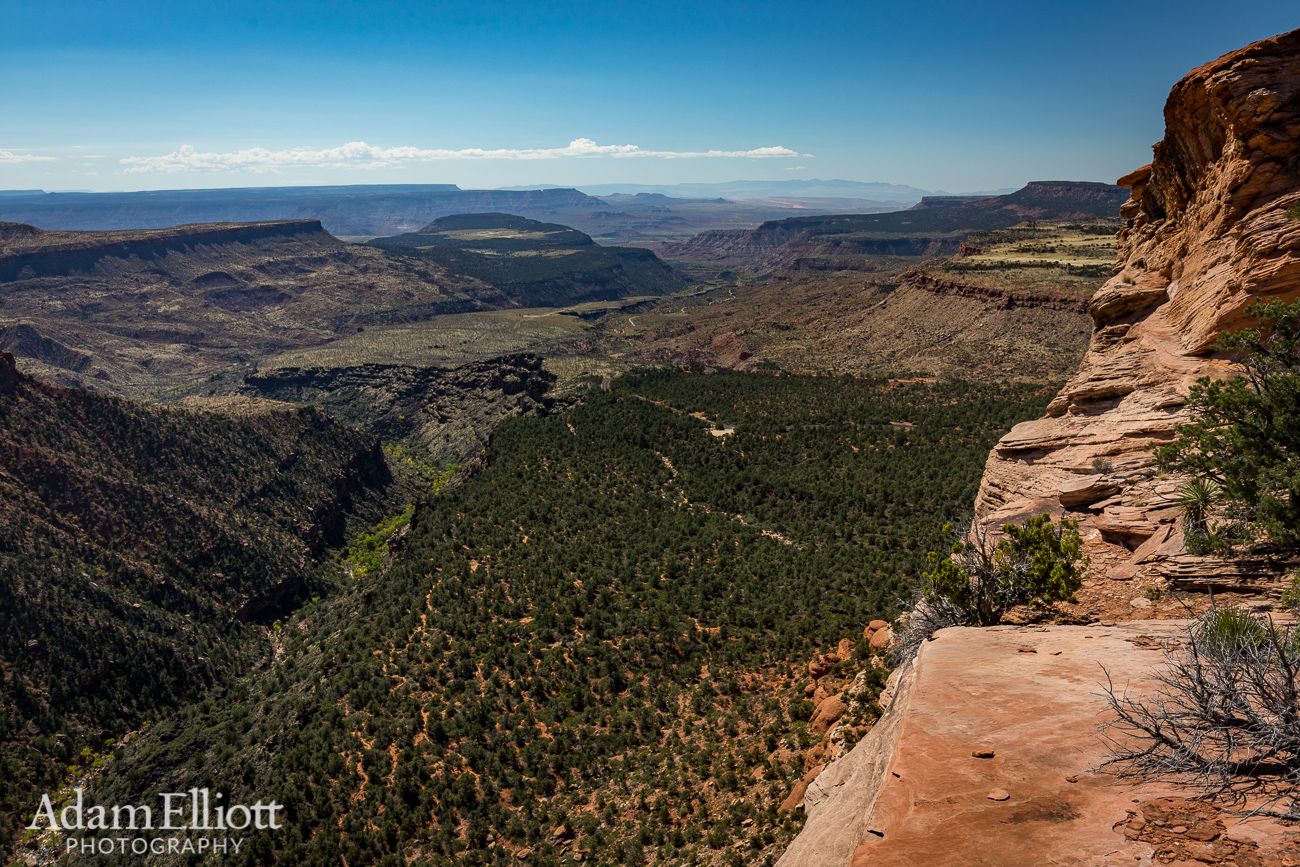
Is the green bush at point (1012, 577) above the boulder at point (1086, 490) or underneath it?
underneath

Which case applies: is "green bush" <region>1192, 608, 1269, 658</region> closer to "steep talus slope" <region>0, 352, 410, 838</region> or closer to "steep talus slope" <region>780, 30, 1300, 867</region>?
"steep talus slope" <region>780, 30, 1300, 867</region>

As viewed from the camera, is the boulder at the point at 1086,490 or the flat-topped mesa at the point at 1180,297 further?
the boulder at the point at 1086,490

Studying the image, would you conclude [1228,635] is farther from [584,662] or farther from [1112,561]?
[584,662]

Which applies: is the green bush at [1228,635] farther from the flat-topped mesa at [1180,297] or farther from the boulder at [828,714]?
the boulder at [828,714]

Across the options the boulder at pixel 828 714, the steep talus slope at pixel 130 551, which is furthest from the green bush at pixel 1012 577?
the steep talus slope at pixel 130 551

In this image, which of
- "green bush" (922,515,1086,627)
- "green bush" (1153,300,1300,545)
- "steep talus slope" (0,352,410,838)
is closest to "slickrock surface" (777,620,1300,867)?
"green bush" (922,515,1086,627)

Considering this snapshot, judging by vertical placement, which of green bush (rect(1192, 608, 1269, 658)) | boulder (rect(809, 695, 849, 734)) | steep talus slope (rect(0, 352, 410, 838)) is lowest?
steep talus slope (rect(0, 352, 410, 838))

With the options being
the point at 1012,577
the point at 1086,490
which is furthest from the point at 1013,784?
the point at 1086,490
